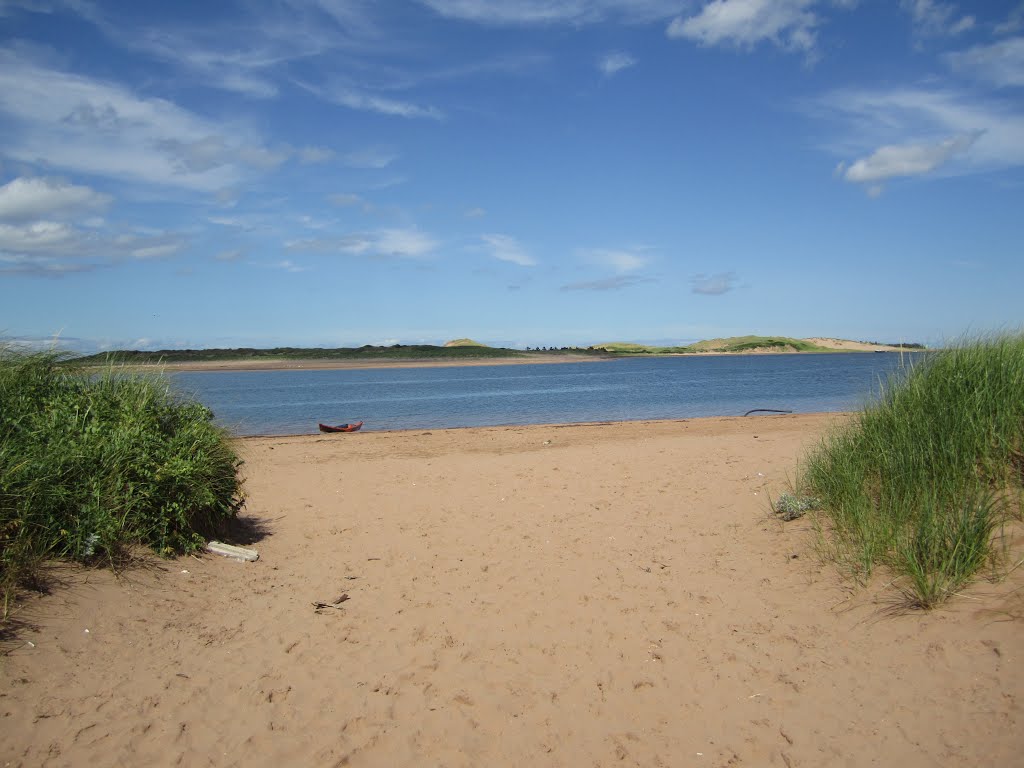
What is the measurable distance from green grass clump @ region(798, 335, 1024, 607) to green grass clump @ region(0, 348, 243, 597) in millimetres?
6428

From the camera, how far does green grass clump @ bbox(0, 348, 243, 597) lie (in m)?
5.63

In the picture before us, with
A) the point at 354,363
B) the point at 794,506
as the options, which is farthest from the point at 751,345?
the point at 794,506

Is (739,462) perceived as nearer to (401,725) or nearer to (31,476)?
(401,725)

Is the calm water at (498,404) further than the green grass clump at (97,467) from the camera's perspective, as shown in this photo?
Yes

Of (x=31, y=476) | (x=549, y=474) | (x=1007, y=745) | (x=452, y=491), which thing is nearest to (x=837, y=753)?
(x=1007, y=745)

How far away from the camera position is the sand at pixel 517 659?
427 centimetres

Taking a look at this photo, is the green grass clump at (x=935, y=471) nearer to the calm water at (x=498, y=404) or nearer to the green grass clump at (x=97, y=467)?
the green grass clump at (x=97, y=467)

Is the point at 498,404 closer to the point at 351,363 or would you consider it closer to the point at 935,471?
the point at 935,471

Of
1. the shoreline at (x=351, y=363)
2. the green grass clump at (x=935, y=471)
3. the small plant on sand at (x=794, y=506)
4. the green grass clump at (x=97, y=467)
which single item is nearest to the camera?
the green grass clump at (x=935, y=471)

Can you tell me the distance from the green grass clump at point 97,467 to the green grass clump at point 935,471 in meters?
6.43

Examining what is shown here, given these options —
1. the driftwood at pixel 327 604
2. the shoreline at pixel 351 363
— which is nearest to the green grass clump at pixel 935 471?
the driftwood at pixel 327 604

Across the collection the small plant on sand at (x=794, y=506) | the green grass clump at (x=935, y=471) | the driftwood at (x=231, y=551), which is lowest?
the driftwood at (x=231, y=551)

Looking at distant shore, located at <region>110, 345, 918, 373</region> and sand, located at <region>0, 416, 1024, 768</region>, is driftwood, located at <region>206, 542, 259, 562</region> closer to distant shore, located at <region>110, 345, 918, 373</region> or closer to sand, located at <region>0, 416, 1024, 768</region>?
sand, located at <region>0, 416, 1024, 768</region>

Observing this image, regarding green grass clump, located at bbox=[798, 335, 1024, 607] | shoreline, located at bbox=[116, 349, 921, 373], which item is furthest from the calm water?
shoreline, located at bbox=[116, 349, 921, 373]
